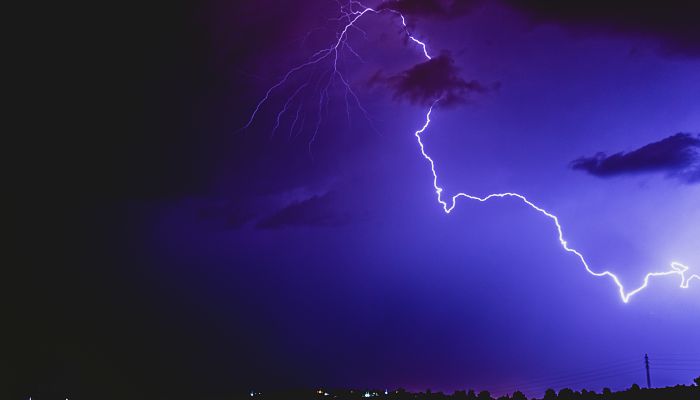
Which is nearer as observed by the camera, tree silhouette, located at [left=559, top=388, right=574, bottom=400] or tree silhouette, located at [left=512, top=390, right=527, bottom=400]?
tree silhouette, located at [left=559, top=388, right=574, bottom=400]

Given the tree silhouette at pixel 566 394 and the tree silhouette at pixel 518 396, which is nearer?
the tree silhouette at pixel 566 394

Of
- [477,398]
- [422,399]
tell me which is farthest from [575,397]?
[422,399]

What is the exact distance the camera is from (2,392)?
3891 centimetres

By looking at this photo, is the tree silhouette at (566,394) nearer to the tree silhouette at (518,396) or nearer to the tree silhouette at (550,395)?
the tree silhouette at (550,395)

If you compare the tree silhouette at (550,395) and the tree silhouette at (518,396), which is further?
the tree silhouette at (518,396)

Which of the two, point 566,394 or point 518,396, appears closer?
point 566,394

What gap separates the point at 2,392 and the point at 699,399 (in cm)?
3967

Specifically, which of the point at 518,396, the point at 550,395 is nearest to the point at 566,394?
the point at 550,395

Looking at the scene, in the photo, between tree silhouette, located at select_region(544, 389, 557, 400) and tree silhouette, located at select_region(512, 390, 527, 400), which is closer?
tree silhouette, located at select_region(544, 389, 557, 400)

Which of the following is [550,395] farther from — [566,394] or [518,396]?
[518,396]

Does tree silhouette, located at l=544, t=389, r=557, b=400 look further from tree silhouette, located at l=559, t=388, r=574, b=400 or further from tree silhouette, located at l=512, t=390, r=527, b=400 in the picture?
tree silhouette, located at l=512, t=390, r=527, b=400

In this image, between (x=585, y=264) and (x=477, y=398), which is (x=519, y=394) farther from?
(x=585, y=264)

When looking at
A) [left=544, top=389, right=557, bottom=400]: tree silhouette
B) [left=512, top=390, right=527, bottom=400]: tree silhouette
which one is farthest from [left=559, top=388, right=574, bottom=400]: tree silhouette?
[left=512, top=390, right=527, bottom=400]: tree silhouette

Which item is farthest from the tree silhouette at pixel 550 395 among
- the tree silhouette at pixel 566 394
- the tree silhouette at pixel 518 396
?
the tree silhouette at pixel 518 396
